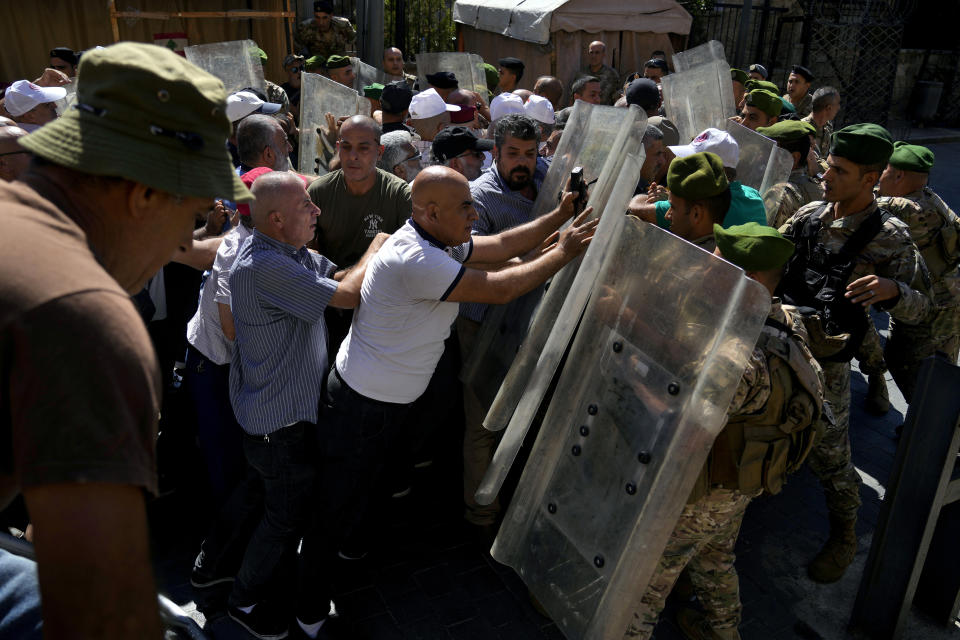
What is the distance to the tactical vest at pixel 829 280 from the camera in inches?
135

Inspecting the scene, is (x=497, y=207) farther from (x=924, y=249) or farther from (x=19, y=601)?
(x=19, y=601)

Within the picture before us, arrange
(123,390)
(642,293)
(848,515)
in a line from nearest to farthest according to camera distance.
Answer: (123,390) → (642,293) → (848,515)

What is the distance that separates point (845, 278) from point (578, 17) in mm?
10229

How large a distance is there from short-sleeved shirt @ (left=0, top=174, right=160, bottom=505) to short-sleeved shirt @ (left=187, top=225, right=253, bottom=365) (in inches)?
80.9

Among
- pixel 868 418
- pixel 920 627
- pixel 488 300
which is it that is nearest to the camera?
pixel 488 300

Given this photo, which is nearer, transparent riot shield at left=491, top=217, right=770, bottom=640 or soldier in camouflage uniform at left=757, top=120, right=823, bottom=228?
transparent riot shield at left=491, top=217, right=770, bottom=640

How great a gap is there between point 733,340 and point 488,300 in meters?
0.96

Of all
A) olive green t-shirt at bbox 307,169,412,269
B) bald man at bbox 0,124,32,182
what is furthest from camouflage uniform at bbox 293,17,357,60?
bald man at bbox 0,124,32,182

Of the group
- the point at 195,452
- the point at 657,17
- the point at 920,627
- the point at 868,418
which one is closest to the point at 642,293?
the point at 920,627

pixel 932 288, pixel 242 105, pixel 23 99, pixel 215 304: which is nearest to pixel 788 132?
pixel 932 288

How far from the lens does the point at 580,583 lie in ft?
8.59

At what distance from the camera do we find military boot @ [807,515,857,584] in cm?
370

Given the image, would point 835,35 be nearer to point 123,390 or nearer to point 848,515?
point 848,515

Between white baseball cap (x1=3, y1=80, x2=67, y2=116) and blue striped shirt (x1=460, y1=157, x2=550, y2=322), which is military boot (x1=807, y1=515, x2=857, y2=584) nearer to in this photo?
blue striped shirt (x1=460, y1=157, x2=550, y2=322)
